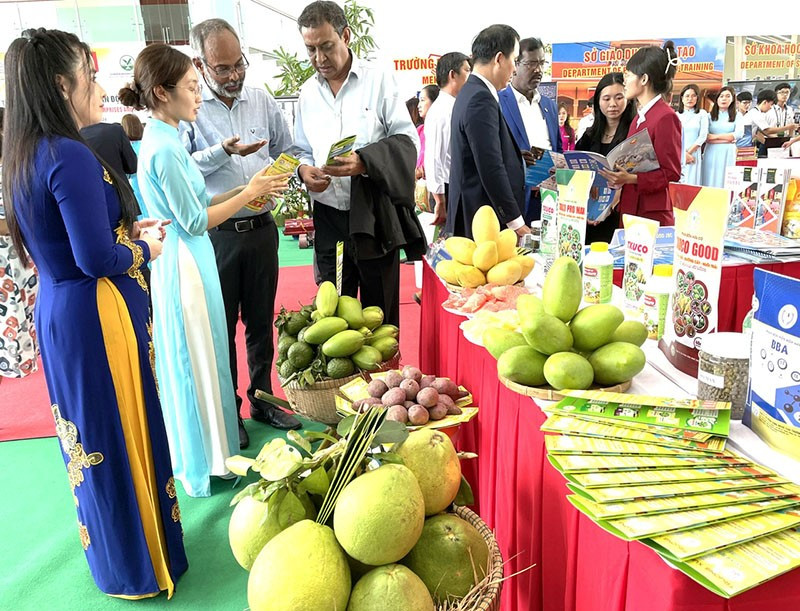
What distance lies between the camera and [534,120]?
3.99 m

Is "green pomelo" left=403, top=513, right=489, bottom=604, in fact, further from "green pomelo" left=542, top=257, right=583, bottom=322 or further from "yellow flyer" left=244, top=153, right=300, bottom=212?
"yellow flyer" left=244, top=153, right=300, bottom=212

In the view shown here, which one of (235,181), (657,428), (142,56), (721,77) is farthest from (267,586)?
(721,77)

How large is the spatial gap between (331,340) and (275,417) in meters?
0.91

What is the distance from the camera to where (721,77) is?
863 centimetres

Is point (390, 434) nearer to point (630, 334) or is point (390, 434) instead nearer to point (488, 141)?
point (630, 334)

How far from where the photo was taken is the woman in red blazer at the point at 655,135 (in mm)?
2932

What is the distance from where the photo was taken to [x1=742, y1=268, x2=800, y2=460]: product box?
86 centimetres

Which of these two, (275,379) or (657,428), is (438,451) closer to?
(657,428)

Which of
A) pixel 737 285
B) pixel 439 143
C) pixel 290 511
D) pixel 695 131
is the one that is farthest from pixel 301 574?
pixel 695 131

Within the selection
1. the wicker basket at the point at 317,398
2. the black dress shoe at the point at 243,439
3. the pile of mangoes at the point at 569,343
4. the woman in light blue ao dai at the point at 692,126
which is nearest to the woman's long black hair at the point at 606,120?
the wicker basket at the point at 317,398

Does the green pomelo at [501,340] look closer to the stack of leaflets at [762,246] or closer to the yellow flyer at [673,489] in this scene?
the yellow flyer at [673,489]

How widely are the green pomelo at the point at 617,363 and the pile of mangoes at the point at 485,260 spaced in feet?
2.50

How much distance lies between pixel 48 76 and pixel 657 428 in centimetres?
157

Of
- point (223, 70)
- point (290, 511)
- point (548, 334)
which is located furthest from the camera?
point (223, 70)
